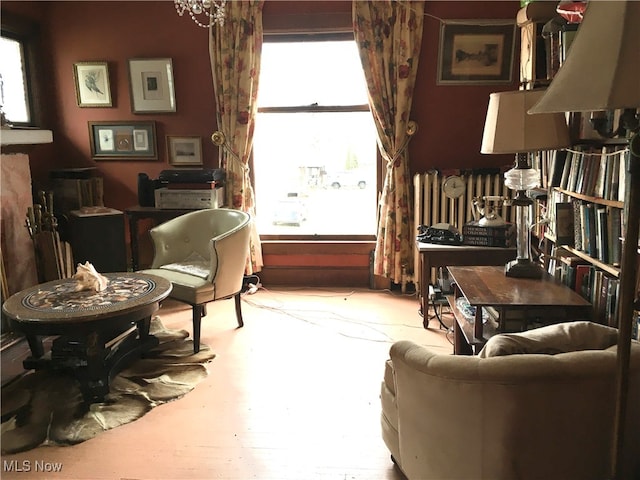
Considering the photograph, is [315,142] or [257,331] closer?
[257,331]

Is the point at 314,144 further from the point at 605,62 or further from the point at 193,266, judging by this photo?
the point at 605,62

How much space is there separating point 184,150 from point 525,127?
3.06 meters

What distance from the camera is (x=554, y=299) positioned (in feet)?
7.69

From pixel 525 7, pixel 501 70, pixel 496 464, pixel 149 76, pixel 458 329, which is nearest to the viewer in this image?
pixel 496 464

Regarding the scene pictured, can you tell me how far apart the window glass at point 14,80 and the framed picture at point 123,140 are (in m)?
0.54

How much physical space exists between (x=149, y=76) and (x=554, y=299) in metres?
3.69

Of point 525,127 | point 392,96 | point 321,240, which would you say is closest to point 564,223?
point 525,127

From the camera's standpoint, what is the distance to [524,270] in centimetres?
274

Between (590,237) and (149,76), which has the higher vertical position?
(149,76)

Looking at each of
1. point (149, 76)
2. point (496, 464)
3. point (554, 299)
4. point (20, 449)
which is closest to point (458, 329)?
point (554, 299)

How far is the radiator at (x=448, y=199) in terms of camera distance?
13.8 ft

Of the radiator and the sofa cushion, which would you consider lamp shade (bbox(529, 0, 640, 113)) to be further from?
the radiator

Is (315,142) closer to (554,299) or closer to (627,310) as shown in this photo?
(554,299)

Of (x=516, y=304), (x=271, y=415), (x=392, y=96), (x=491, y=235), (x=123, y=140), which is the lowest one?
(x=271, y=415)
